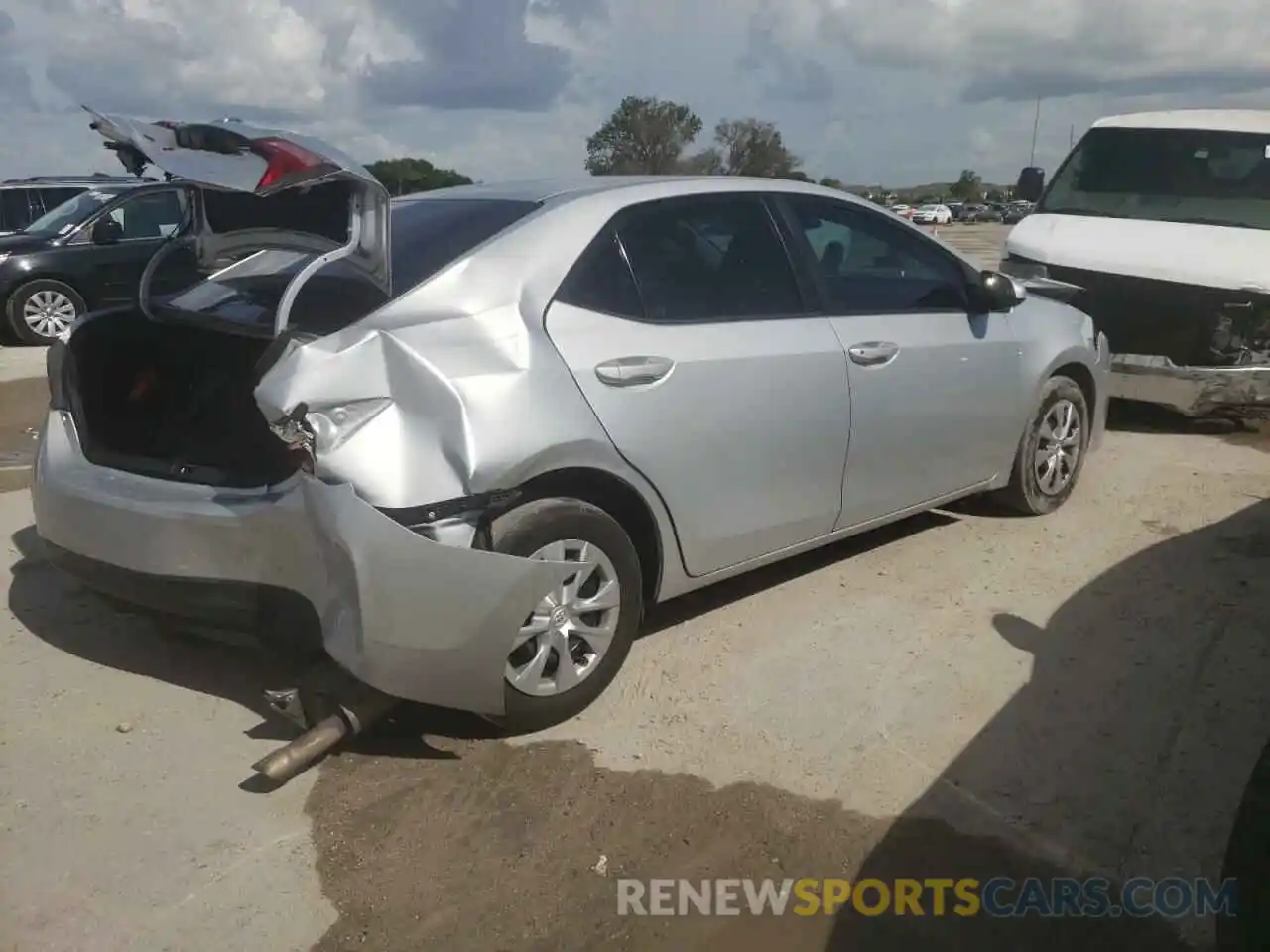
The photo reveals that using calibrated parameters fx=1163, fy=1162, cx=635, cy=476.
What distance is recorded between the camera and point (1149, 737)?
3.58 meters

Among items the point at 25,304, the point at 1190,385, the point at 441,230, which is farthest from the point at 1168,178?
the point at 25,304

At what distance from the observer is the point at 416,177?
210 inches

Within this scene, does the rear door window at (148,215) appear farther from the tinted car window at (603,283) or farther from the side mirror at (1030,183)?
the tinted car window at (603,283)

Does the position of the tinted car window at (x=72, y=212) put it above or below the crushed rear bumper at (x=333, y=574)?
above

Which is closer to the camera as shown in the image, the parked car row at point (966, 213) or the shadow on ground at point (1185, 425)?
the shadow on ground at point (1185, 425)

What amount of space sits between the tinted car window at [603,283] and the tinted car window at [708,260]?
5 centimetres

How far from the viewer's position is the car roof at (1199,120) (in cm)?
814

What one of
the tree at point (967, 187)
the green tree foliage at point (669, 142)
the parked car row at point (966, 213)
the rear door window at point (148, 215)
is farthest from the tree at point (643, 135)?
the tree at point (967, 187)

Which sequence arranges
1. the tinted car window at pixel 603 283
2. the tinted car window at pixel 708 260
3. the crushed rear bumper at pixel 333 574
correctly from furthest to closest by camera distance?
the tinted car window at pixel 708 260 < the tinted car window at pixel 603 283 < the crushed rear bumper at pixel 333 574

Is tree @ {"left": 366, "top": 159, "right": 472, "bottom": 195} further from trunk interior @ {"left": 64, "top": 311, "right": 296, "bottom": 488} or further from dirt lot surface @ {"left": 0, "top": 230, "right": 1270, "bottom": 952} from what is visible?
dirt lot surface @ {"left": 0, "top": 230, "right": 1270, "bottom": 952}

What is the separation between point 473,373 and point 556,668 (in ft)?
3.10

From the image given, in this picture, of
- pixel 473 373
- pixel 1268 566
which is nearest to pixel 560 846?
pixel 473 373

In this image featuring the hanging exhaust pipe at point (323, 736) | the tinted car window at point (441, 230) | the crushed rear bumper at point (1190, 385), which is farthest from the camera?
the crushed rear bumper at point (1190, 385)

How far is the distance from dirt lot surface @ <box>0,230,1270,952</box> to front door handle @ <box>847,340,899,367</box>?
970mm
